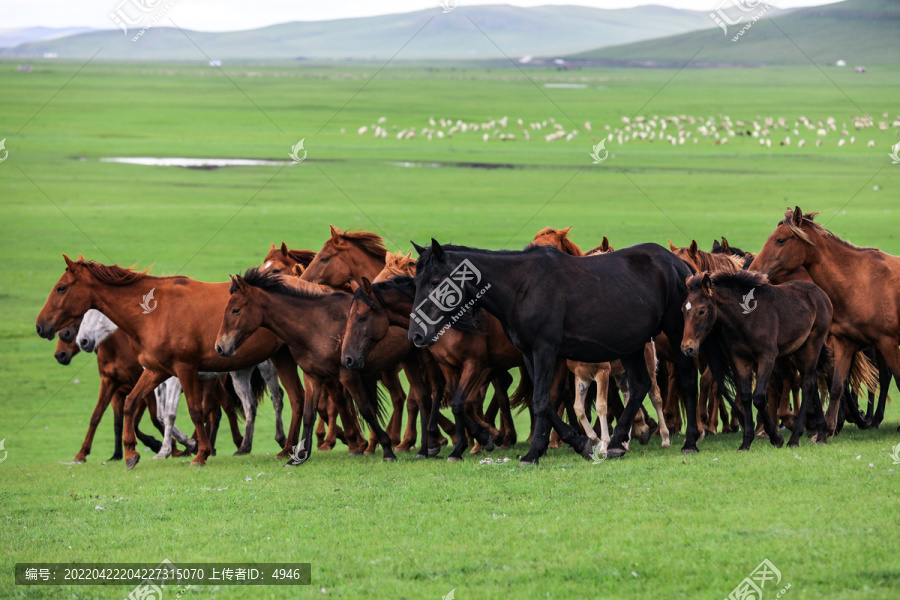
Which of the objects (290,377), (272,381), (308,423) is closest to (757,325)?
(308,423)

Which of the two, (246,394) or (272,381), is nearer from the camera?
(246,394)

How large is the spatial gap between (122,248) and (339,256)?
59.0 ft

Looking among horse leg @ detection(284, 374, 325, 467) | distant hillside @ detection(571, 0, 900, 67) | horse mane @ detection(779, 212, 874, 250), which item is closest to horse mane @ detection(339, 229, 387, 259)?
horse leg @ detection(284, 374, 325, 467)

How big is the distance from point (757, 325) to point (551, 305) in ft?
6.63

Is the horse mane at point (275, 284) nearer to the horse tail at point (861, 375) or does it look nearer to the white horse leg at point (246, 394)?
the white horse leg at point (246, 394)

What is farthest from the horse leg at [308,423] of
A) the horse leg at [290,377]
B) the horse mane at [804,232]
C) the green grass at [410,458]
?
the horse mane at [804,232]

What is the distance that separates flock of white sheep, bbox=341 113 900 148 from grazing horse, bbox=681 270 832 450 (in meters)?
51.2

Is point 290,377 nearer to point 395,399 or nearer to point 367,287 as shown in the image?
point 395,399

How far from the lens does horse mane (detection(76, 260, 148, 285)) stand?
11.9m

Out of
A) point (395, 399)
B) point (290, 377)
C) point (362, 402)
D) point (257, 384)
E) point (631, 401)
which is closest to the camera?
point (631, 401)

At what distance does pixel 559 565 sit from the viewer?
263 inches

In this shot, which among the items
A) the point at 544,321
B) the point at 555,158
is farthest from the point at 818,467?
the point at 555,158

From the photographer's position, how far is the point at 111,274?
1192 centimetres

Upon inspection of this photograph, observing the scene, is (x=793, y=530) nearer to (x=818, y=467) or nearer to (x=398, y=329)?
(x=818, y=467)
